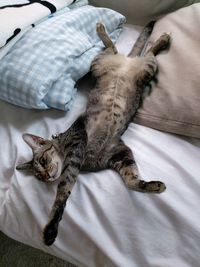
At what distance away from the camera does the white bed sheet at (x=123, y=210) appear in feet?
2.35

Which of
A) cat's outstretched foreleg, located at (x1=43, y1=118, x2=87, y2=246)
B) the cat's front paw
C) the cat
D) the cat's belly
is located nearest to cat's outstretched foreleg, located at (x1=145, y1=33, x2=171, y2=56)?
the cat

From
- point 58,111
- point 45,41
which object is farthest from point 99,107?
point 45,41

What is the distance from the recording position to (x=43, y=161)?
3.08 ft

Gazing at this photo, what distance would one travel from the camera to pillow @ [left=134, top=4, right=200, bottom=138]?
2.83 ft

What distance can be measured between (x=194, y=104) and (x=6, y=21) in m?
0.65

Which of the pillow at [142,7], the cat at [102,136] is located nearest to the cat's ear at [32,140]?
the cat at [102,136]

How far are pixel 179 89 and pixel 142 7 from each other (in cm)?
53

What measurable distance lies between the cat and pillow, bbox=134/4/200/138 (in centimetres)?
5

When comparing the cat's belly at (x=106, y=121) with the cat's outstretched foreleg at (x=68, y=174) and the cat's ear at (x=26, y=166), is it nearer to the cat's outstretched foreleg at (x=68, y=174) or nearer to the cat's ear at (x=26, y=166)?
the cat's outstretched foreleg at (x=68, y=174)

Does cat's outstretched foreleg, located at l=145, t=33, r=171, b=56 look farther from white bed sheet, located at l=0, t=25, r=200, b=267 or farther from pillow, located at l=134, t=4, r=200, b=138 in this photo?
white bed sheet, located at l=0, t=25, r=200, b=267

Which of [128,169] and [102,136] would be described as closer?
[128,169]

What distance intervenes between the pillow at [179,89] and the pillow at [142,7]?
0.60 feet

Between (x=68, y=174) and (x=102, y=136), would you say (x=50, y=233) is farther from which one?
(x=102, y=136)

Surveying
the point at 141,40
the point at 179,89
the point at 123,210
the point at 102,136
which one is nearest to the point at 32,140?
the point at 102,136
